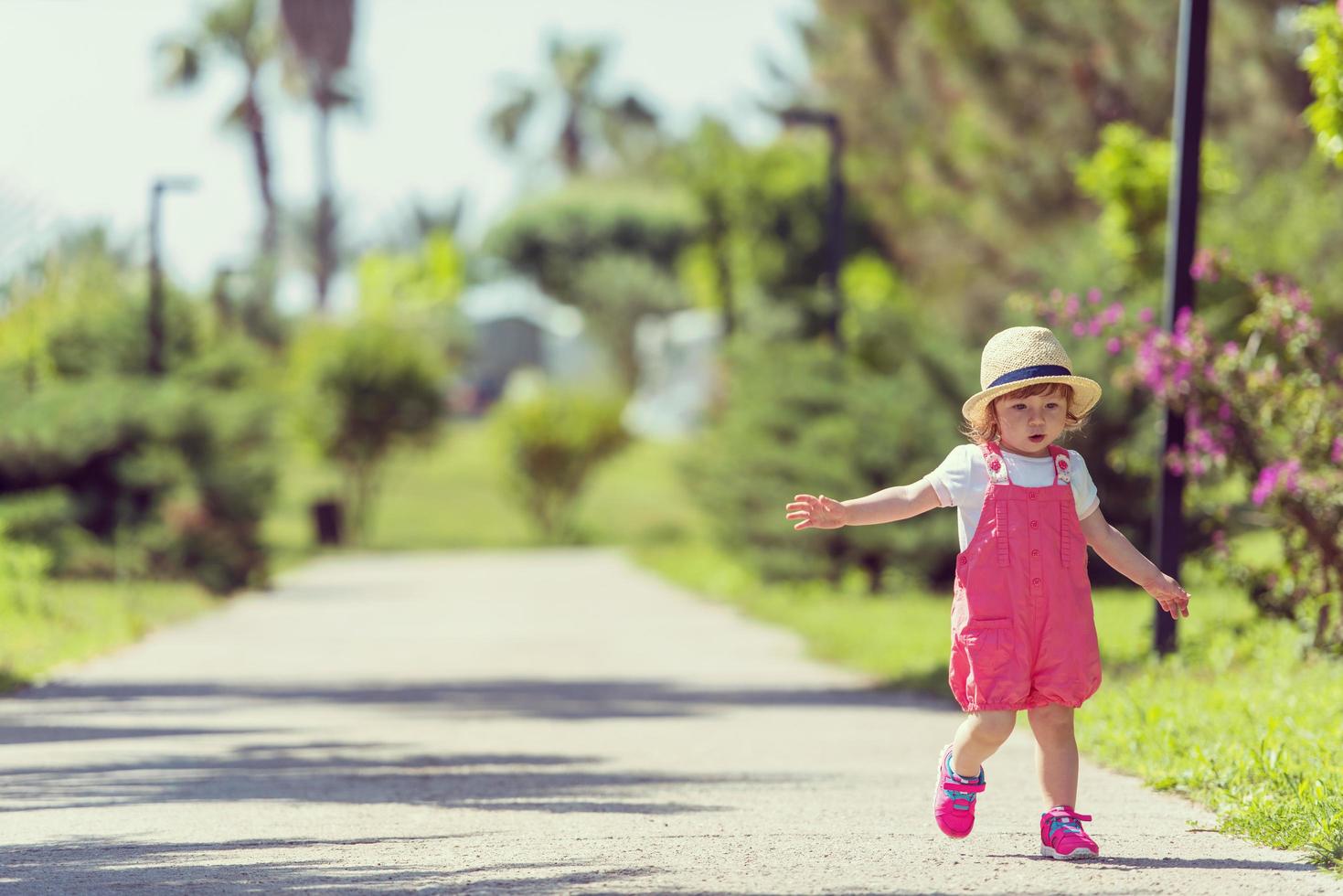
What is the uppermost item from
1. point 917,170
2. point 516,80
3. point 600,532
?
point 516,80

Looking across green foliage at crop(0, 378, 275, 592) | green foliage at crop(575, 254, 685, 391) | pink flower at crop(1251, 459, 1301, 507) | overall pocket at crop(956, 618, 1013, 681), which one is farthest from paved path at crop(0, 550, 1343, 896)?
green foliage at crop(575, 254, 685, 391)

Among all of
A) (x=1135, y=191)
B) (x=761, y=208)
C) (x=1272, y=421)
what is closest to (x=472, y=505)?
(x=761, y=208)

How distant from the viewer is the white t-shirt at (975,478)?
19.1 feet

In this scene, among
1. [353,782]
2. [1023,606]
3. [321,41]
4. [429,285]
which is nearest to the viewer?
[1023,606]

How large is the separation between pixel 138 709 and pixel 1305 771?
704 cm

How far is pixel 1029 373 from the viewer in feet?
19.0

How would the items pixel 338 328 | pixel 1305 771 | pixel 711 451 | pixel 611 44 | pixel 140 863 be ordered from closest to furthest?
pixel 140 863 < pixel 1305 771 < pixel 711 451 < pixel 338 328 < pixel 611 44

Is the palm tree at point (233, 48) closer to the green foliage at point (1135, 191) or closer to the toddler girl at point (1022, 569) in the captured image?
the green foliage at point (1135, 191)

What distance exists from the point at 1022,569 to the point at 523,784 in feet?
9.84

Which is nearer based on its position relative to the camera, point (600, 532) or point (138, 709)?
point (138, 709)

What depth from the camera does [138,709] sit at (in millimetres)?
Answer: 11359

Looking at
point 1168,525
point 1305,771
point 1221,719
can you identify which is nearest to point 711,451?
point 1168,525

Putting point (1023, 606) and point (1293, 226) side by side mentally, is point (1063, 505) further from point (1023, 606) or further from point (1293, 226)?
point (1293, 226)

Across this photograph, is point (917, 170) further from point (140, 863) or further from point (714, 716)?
point (140, 863)
